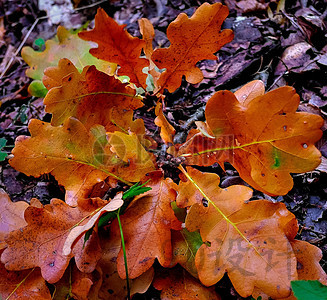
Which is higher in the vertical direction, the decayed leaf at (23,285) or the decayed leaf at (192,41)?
the decayed leaf at (192,41)

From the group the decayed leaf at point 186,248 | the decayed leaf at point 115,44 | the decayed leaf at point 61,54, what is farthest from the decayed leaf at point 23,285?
the decayed leaf at point 61,54

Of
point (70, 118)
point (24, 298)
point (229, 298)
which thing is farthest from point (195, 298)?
point (70, 118)

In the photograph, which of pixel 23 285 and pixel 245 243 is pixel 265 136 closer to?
Answer: pixel 245 243

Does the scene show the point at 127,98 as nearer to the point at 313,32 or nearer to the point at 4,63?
the point at 313,32

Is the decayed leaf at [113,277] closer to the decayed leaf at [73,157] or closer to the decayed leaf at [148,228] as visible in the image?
the decayed leaf at [148,228]

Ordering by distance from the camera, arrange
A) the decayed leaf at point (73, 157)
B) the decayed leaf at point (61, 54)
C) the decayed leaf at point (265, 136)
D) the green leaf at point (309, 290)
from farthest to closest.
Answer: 1. the decayed leaf at point (61, 54)
2. the decayed leaf at point (73, 157)
3. the decayed leaf at point (265, 136)
4. the green leaf at point (309, 290)

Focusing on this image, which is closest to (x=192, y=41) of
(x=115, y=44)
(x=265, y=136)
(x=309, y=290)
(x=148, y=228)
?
(x=115, y=44)

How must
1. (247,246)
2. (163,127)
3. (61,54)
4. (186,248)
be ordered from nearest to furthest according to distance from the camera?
1. (247,246)
2. (186,248)
3. (163,127)
4. (61,54)

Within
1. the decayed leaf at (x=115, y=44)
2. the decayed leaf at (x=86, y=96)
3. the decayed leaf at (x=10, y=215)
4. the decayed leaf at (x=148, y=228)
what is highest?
the decayed leaf at (x=115, y=44)
